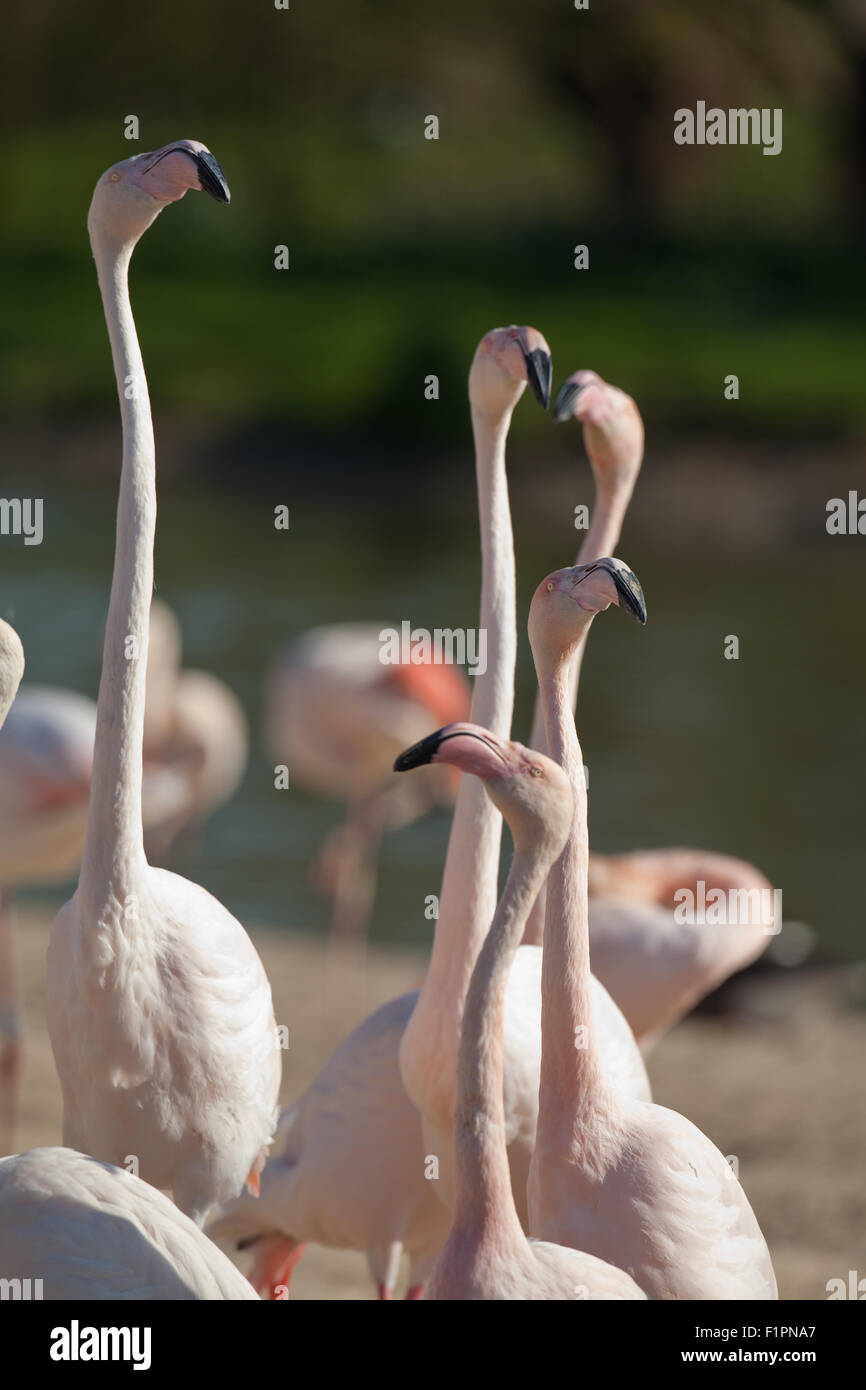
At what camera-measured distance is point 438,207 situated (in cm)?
3300

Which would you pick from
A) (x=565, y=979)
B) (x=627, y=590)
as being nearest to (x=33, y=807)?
(x=565, y=979)

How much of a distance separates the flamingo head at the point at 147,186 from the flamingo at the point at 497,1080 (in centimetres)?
108


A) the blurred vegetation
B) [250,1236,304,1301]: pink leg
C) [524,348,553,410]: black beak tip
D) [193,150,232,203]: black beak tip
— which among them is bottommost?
[250,1236,304,1301]: pink leg

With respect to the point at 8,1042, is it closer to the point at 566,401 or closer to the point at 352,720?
the point at 352,720

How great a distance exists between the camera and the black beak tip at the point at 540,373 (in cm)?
352

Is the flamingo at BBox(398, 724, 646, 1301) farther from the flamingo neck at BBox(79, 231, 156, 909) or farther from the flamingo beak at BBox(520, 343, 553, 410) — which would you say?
the flamingo beak at BBox(520, 343, 553, 410)

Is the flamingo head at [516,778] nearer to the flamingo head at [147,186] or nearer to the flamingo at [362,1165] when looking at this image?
the flamingo head at [147,186]

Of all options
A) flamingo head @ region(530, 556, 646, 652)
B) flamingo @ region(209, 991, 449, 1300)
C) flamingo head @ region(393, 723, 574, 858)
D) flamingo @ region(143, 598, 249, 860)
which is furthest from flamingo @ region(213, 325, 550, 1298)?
flamingo @ region(143, 598, 249, 860)

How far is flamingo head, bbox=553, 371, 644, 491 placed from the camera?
4.05 metres

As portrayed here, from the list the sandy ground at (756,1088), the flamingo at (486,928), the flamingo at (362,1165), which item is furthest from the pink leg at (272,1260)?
the flamingo at (486,928)

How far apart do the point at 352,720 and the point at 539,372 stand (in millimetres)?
4092

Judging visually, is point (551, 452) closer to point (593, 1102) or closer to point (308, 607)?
point (308, 607)
